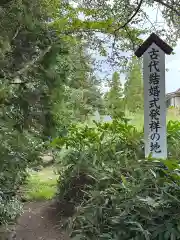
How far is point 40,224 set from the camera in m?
2.92

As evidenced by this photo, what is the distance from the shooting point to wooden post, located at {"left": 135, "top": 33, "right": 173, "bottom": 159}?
2369 millimetres

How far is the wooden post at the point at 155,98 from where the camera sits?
2.37 m

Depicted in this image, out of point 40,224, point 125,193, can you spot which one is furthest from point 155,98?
point 40,224

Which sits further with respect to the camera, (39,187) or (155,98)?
(39,187)

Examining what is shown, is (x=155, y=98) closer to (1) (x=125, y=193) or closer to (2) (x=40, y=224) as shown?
(1) (x=125, y=193)

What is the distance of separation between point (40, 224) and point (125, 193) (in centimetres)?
151

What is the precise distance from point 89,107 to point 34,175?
600cm

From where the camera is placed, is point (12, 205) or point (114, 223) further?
point (12, 205)

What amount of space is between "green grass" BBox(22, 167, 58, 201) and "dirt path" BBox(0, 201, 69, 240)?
29cm

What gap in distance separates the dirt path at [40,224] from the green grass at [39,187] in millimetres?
291

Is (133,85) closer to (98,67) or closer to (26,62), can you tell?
(98,67)

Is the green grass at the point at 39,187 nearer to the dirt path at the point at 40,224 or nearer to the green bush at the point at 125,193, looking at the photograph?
the dirt path at the point at 40,224

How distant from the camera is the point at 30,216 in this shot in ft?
10.3

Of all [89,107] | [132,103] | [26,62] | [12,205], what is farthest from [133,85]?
[26,62]
